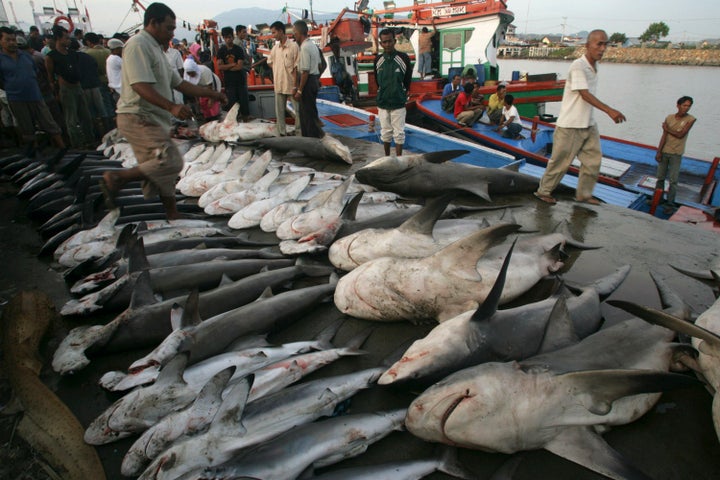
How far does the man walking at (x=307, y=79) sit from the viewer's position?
7754 millimetres

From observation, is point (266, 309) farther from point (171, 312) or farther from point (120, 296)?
point (120, 296)

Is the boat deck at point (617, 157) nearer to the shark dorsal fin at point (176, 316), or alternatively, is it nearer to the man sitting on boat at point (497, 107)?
the man sitting on boat at point (497, 107)

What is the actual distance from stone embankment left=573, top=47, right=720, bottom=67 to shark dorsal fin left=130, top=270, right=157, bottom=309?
83347mm

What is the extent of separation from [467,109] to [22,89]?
36.8 feet

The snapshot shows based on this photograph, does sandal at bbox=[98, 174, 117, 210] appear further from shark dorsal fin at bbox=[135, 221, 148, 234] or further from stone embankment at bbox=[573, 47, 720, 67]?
stone embankment at bbox=[573, 47, 720, 67]

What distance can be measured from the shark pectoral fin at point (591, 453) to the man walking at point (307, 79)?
753 centimetres

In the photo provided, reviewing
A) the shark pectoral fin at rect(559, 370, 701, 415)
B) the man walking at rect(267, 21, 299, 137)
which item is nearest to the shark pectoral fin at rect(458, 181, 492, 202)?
the shark pectoral fin at rect(559, 370, 701, 415)

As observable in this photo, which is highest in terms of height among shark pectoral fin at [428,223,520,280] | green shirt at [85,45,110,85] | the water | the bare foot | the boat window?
the boat window

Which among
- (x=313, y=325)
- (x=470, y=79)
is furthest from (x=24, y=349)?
(x=470, y=79)

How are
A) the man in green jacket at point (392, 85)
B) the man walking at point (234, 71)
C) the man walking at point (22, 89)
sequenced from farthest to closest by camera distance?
1. the man walking at point (234, 71)
2. the man walking at point (22, 89)
3. the man in green jacket at point (392, 85)

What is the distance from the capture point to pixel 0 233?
198 inches

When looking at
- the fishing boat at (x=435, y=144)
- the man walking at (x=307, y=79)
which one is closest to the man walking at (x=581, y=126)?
the fishing boat at (x=435, y=144)

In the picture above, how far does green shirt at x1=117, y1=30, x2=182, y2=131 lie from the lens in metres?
4.22

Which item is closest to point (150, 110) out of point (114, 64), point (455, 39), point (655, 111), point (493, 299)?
point (493, 299)
